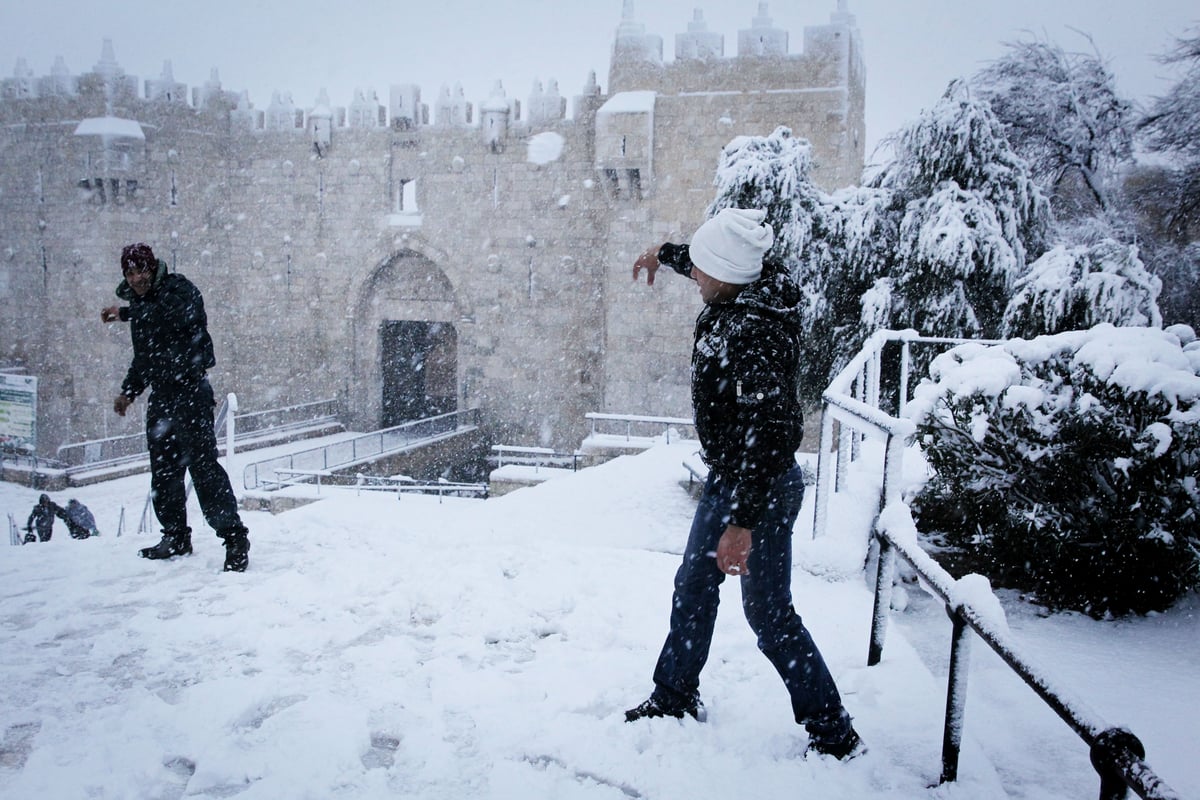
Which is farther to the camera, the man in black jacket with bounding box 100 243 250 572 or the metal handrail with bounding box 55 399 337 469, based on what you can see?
the metal handrail with bounding box 55 399 337 469

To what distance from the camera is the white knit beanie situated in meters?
2.04

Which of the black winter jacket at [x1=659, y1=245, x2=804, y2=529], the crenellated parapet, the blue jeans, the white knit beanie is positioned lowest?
the blue jeans

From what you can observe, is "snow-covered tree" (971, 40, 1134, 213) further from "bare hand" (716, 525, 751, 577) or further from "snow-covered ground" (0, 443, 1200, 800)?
"bare hand" (716, 525, 751, 577)

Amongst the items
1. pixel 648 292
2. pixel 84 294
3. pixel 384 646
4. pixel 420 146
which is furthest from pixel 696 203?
pixel 84 294

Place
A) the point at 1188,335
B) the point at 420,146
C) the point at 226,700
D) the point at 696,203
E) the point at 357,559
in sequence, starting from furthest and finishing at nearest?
the point at 420,146 < the point at 696,203 < the point at 1188,335 < the point at 357,559 < the point at 226,700

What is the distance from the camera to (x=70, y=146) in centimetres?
1684

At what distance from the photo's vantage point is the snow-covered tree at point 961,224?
7957 millimetres

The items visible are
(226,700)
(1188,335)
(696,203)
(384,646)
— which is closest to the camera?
(226,700)

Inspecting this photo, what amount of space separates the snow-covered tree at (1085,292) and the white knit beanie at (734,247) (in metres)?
6.30

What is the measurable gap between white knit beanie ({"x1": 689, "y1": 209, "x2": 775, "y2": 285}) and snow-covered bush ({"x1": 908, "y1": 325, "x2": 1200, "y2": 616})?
224 cm

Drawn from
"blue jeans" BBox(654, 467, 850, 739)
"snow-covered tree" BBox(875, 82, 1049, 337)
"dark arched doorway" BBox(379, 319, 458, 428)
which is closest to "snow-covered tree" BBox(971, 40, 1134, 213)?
"snow-covered tree" BBox(875, 82, 1049, 337)

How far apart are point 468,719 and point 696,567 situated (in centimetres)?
81

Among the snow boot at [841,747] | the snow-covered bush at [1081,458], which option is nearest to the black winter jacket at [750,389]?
the snow boot at [841,747]

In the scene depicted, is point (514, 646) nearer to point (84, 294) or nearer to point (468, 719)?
point (468, 719)
